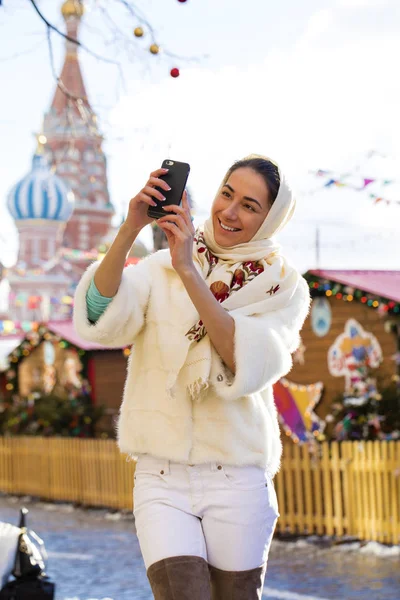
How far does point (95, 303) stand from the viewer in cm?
344

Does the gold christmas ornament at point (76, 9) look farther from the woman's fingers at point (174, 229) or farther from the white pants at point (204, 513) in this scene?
A: the white pants at point (204, 513)

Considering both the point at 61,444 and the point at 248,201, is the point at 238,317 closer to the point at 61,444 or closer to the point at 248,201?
the point at 248,201

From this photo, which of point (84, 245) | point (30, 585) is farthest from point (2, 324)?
point (84, 245)

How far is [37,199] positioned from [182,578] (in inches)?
2332

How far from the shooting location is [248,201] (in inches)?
139

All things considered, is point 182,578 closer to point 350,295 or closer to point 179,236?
point 179,236

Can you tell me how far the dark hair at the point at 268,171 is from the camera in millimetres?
3557

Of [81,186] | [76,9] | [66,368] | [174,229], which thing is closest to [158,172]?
[174,229]

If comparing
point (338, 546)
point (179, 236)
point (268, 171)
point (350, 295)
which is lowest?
point (338, 546)

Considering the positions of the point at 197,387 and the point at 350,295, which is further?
the point at 350,295

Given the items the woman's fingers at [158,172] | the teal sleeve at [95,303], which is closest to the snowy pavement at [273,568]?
the teal sleeve at [95,303]

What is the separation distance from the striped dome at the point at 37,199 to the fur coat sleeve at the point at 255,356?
56.9 m

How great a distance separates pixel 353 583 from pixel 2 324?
1085 inches

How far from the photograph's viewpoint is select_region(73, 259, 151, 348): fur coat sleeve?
341 centimetres
